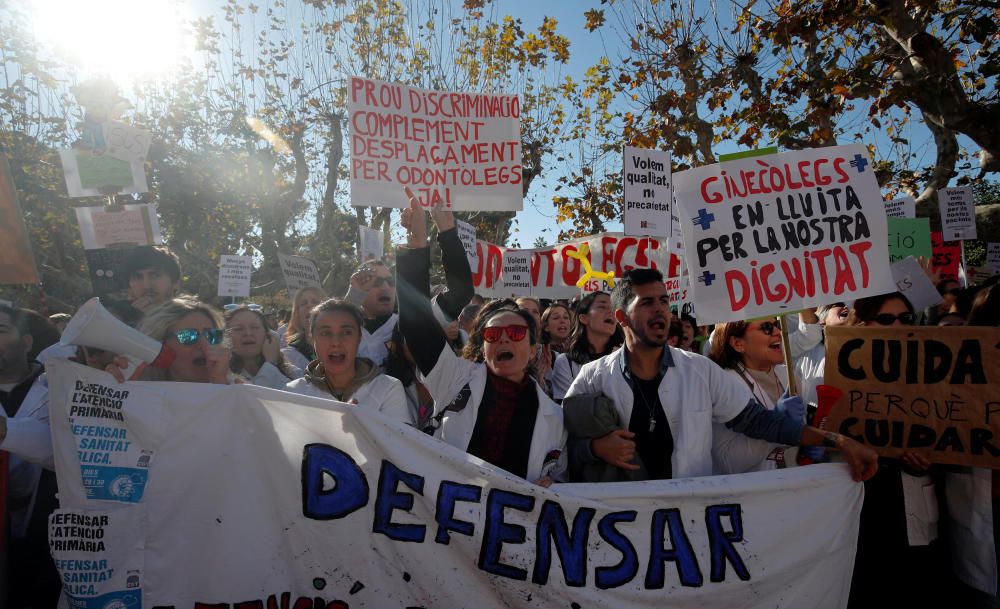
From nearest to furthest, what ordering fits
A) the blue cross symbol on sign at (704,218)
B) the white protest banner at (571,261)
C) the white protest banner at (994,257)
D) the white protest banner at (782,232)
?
the white protest banner at (782,232) → the blue cross symbol on sign at (704,218) → the white protest banner at (571,261) → the white protest banner at (994,257)

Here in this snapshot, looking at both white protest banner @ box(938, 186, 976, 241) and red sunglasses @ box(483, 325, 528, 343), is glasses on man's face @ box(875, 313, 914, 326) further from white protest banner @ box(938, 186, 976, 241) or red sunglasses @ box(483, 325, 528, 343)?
white protest banner @ box(938, 186, 976, 241)

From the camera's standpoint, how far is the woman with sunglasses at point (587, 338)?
4.50m

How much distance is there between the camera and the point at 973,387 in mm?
2770

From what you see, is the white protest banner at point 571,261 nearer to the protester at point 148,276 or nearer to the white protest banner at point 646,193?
the white protest banner at point 646,193

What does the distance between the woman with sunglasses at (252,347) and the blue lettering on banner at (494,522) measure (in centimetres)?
161

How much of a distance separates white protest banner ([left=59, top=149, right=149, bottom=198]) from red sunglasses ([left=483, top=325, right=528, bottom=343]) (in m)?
2.65

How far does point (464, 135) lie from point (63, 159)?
2.60 meters

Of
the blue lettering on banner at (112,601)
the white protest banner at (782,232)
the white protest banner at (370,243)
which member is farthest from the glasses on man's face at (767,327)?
the white protest banner at (370,243)

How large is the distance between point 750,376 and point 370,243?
21.4ft

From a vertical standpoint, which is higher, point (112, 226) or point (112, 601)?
point (112, 226)

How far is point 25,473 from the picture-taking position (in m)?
2.69

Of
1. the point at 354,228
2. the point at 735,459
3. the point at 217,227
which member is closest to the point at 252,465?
the point at 735,459

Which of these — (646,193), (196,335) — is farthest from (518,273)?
(196,335)

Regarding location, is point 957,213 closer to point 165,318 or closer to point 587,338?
point 587,338
